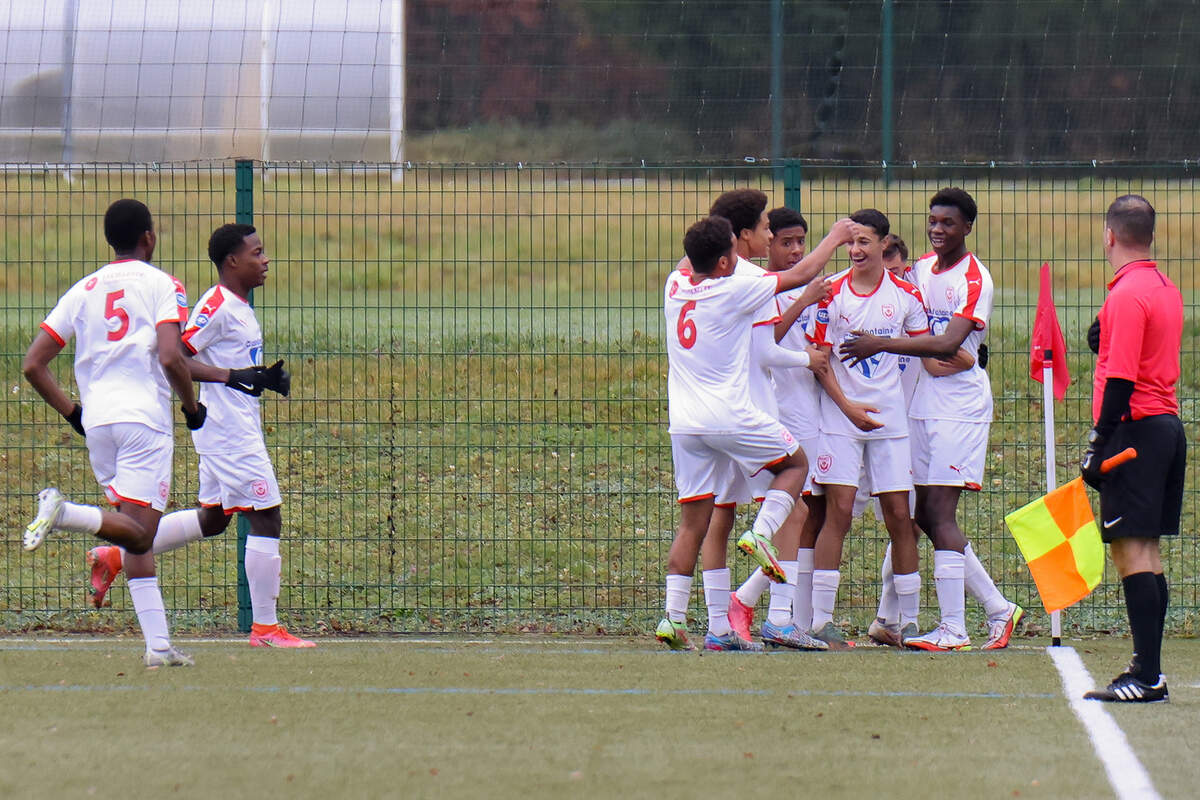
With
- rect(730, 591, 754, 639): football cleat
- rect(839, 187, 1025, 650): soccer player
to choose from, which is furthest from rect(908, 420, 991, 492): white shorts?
rect(730, 591, 754, 639): football cleat

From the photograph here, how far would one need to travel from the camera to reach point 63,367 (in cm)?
1218

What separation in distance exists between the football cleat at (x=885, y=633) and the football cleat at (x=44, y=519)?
4.10m

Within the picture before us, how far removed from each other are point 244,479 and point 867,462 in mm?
3067

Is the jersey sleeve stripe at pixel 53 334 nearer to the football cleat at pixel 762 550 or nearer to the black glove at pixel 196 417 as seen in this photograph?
the black glove at pixel 196 417

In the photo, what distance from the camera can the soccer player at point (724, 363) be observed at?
733cm

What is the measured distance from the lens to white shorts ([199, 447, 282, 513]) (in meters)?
7.72

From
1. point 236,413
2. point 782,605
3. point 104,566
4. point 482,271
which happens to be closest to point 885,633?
point 782,605

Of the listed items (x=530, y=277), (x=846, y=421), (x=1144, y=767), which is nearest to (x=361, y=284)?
(x=530, y=277)

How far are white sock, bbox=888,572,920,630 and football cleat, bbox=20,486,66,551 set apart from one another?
4.05 metres

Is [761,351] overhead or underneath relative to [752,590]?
overhead

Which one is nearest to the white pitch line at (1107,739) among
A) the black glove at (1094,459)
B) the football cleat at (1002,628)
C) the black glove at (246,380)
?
the football cleat at (1002,628)

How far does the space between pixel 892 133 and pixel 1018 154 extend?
728 millimetres

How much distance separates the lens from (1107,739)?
571 centimetres

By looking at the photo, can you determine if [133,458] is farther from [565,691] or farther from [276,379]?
Answer: [565,691]
